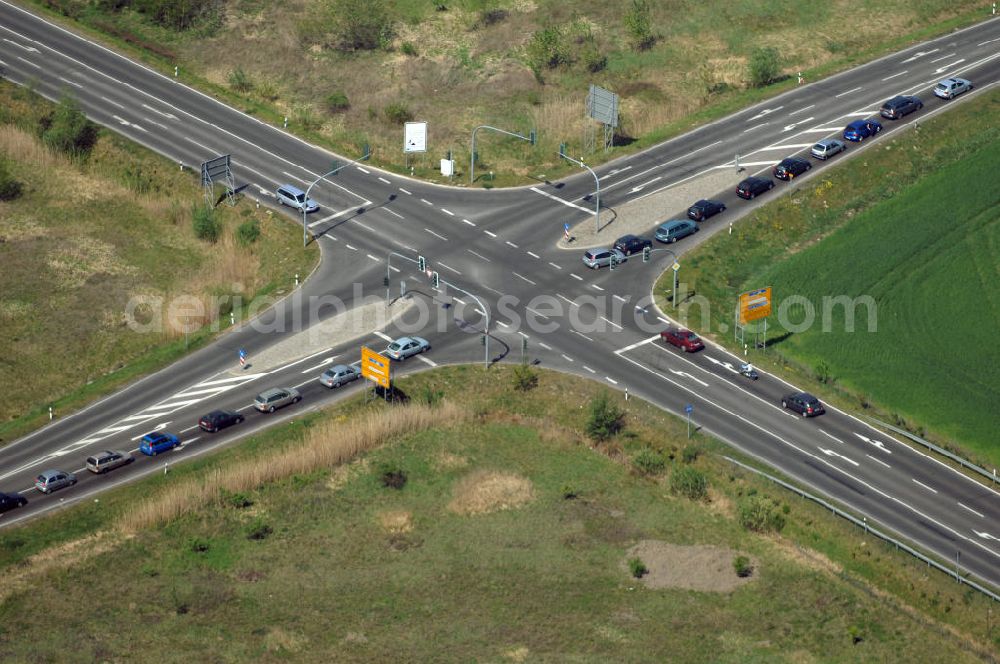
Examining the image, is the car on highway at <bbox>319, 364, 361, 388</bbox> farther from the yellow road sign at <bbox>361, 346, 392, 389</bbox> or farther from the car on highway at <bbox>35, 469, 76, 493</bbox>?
the car on highway at <bbox>35, 469, 76, 493</bbox>

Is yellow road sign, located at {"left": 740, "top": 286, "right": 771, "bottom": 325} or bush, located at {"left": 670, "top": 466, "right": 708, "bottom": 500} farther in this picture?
yellow road sign, located at {"left": 740, "top": 286, "right": 771, "bottom": 325}

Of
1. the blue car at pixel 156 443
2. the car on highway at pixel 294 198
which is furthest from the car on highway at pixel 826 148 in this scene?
the blue car at pixel 156 443

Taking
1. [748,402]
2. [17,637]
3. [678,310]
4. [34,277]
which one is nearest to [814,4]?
[678,310]

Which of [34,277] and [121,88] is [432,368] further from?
[121,88]

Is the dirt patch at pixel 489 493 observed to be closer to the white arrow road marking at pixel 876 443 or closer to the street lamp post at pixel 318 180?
the white arrow road marking at pixel 876 443

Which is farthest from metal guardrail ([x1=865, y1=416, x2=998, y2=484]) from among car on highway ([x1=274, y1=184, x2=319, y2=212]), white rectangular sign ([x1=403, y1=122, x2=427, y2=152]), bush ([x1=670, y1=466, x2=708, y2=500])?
car on highway ([x1=274, y1=184, x2=319, y2=212])

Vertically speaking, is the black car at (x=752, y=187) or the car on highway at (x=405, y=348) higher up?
the black car at (x=752, y=187)

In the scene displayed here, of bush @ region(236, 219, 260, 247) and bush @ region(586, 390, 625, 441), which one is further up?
bush @ region(236, 219, 260, 247)
